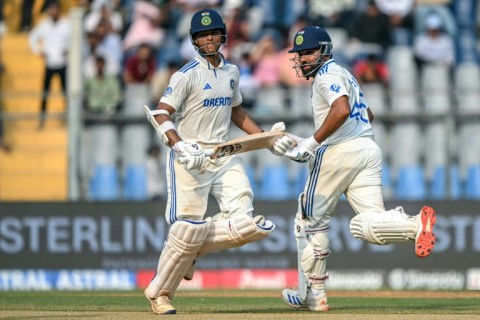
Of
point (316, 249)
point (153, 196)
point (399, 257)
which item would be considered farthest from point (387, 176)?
point (316, 249)

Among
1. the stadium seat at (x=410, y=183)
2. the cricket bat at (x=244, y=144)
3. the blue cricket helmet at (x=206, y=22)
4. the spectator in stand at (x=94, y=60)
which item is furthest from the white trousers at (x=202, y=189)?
the spectator in stand at (x=94, y=60)

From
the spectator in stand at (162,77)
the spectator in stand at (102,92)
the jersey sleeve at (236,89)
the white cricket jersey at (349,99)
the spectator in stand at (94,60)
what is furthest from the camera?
the spectator in stand at (94,60)

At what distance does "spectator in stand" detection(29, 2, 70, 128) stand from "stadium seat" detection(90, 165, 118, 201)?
6.19 ft

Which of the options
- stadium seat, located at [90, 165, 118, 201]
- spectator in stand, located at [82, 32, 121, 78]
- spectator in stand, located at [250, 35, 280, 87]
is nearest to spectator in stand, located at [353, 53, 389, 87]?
spectator in stand, located at [250, 35, 280, 87]

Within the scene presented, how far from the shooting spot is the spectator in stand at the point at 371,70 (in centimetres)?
1619

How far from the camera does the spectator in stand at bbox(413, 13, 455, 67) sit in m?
16.4

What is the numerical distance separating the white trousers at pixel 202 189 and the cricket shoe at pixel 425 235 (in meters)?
1.37

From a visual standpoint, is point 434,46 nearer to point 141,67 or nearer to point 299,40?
point 141,67

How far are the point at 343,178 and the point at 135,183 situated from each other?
7031mm

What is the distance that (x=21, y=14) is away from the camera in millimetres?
18406

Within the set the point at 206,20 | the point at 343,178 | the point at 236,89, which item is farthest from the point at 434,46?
the point at 206,20

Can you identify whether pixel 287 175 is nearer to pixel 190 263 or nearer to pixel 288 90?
pixel 288 90

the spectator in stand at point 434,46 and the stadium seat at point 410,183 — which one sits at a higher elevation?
the spectator in stand at point 434,46

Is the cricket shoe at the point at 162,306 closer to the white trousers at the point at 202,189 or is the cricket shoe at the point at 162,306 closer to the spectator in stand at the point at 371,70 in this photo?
the white trousers at the point at 202,189
